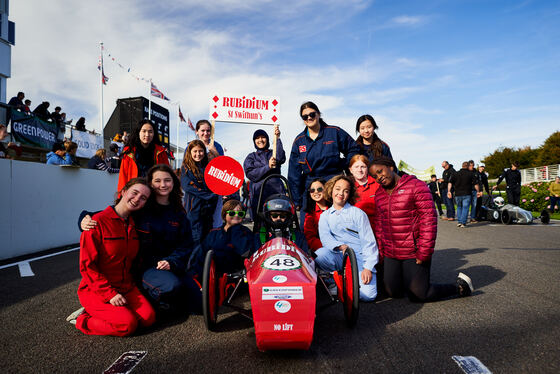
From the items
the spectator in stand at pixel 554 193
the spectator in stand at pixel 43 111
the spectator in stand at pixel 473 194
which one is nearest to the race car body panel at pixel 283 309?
the spectator in stand at pixel 473 194

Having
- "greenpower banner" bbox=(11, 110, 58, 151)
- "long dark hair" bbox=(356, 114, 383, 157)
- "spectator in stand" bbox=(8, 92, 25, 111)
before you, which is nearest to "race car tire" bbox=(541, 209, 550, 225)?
"long dark hair" bbox=(356, 114, 383, 157)

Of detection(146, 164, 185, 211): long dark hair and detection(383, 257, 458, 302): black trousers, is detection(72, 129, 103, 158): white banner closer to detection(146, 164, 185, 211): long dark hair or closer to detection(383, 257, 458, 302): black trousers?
detection(146, 164, 185, 211): long dark hair

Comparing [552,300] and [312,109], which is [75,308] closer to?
[312,109]

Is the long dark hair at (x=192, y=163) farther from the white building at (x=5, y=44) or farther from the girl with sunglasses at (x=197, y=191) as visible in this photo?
the white building at (x=5, y=44)

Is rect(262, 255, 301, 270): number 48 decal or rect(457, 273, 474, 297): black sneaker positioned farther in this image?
rect(457, 273, 474, 297): black sneaker

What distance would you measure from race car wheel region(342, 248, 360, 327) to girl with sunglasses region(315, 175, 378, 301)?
1.92 ft

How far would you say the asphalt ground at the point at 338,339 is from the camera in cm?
202

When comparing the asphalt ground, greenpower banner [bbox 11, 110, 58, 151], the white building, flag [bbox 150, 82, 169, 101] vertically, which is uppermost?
the white building

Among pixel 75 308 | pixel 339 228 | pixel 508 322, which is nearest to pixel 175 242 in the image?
pixel 75 308

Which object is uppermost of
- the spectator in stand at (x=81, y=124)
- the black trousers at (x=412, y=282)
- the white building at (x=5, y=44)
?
the white building at (x=5, y=44)

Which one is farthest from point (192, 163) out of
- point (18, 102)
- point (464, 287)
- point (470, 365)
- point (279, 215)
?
point (18, 102)

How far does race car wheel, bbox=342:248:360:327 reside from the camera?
2.50 meters

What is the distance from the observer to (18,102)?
12.0 metres

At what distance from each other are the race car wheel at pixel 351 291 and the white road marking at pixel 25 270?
4068mm
